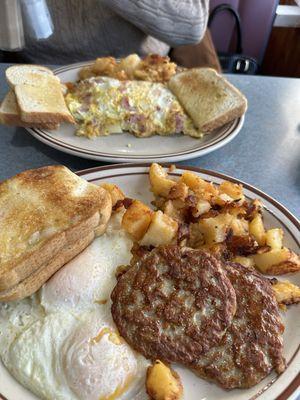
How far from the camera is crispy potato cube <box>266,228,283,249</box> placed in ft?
4.60

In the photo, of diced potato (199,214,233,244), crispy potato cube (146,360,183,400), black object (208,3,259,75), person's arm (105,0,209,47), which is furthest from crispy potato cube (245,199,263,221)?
black object (208,3,259,75)

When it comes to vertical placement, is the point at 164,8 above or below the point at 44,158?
above

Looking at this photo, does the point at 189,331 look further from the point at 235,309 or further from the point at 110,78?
the point at 110,78

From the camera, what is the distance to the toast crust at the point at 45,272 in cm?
122

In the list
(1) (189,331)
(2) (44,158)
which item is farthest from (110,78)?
(1) (189,331)

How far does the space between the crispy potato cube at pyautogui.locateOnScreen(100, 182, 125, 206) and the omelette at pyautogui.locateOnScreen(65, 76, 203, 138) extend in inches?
22.0

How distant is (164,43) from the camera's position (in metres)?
3.01

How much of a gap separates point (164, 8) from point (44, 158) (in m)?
1.25

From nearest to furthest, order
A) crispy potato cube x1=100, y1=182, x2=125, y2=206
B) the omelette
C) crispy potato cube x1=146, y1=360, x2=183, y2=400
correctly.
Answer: crispy potato cube x1=146, y1=360, x2=183, y2=400
crispy potato cube x1=100, y1=182, x2=125, y2=206
the omelette

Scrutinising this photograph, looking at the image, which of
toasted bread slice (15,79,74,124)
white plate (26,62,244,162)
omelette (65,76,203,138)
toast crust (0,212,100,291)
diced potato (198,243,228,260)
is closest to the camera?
toast crust (0,212,100,291)

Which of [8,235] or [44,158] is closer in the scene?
[8,235]

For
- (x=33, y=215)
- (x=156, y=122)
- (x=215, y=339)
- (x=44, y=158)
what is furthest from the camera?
(x=156, y=122)

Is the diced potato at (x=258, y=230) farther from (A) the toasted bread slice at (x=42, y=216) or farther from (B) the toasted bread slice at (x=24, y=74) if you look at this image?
(B) the toasted bread slice at (x=24, y=74)

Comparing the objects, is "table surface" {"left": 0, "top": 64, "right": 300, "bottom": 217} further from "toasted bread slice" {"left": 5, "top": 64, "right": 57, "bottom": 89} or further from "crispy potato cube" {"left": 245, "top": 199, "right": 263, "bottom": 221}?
"crispy potato cube" {"left": 245, "top": 199, "right": 263, "bottom": 221}
